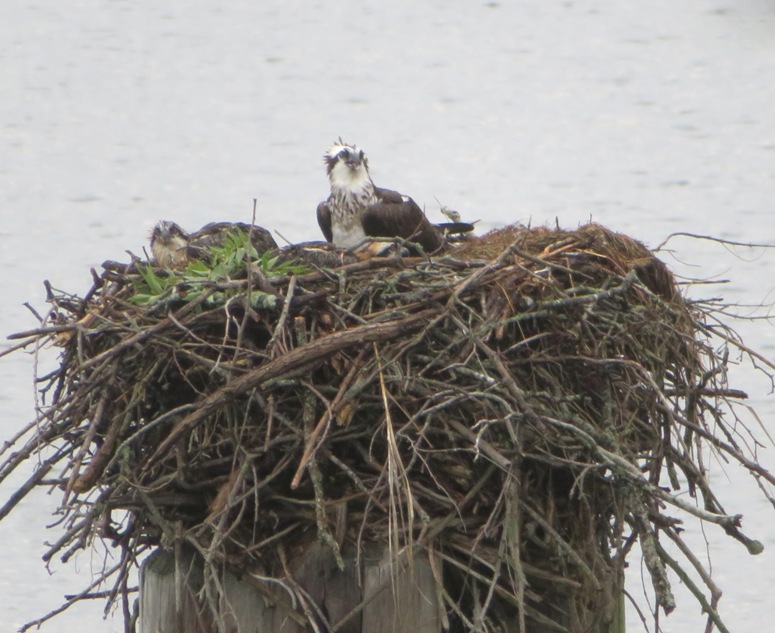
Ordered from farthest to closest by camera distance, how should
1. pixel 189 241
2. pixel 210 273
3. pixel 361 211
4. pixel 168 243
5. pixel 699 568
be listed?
pixel 361 211, pixel 168 243, pixel 189 241, pixel 210 273, pixel 699 568

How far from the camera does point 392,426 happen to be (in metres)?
2.80

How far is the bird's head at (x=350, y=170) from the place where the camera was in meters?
4.72

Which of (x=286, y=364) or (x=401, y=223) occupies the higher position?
(x=286, y=364)

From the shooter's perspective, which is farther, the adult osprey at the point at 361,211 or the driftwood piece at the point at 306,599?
the adult osprey at the point at 361,211

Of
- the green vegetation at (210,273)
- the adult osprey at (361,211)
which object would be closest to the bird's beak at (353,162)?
the adult osprey at (361,211)

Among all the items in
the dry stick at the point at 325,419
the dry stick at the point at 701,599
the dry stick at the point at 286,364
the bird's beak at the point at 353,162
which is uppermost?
the dry stick at the point at 286,364

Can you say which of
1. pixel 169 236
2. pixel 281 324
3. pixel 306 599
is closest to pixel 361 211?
pixel 169 236

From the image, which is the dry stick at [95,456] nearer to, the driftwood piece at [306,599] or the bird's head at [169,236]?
the driftwood piece at [306,599]

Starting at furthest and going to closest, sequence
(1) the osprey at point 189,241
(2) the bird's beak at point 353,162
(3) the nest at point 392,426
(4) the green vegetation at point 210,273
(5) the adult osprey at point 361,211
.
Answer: (2) the bird's beak at point 353,162 → (5) the adult osprey at point 361,211 → (1) the osprey at point 189,241 → (4) the green vegetation at point 210,273 → (3) the nest at point 392,426

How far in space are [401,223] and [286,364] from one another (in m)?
1.71

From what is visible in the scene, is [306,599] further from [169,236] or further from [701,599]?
[169,236]

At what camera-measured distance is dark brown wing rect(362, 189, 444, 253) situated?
14.0ft

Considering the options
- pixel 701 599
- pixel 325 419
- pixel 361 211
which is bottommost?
pixel 701 599

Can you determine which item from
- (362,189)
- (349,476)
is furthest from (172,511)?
(362,189)
